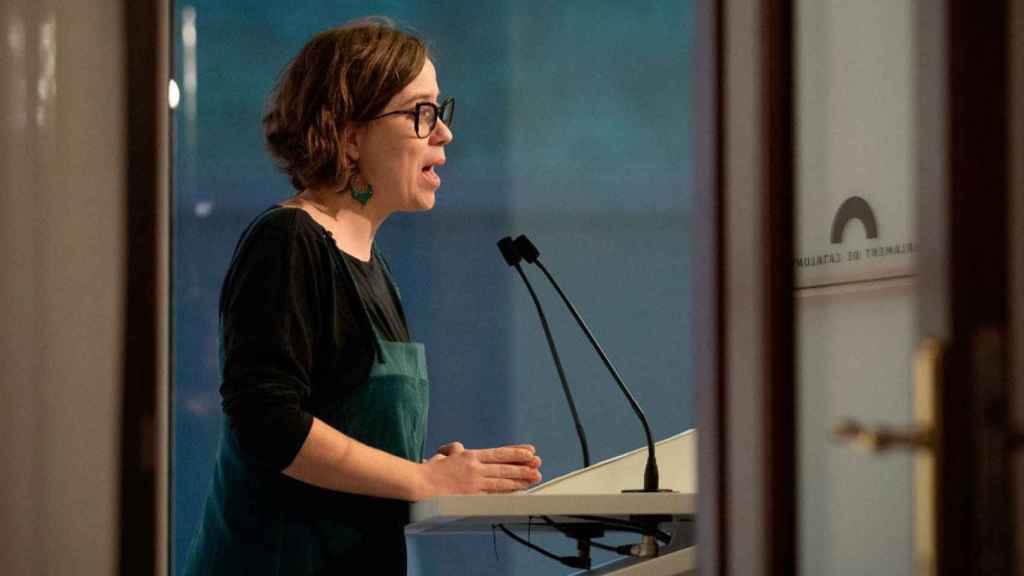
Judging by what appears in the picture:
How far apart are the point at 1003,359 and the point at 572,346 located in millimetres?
2895

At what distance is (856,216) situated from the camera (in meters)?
1.30

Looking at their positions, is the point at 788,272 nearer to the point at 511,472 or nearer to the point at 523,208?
the point at 511,472

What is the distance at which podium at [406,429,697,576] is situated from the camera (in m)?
1.53

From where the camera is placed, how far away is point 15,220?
169cm

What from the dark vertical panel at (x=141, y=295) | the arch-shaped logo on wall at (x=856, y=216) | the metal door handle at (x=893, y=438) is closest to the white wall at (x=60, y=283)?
the dark vertical panel at (x=141, y=295)

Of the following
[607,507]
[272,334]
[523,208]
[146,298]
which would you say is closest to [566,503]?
[607,507]

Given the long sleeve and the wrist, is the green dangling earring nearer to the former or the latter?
the long sleeve

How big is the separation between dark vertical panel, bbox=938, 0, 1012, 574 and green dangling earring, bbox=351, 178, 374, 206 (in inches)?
42.8

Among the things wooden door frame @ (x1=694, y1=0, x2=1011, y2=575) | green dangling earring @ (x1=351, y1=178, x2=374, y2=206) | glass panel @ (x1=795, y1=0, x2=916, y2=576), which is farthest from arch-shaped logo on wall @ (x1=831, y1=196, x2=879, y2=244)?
green dangling earring @ (x1=351, y1=178, x2=374, y2=206)

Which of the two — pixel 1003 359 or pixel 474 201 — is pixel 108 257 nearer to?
pixel 1003 359

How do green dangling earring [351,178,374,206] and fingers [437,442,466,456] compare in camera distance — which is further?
green dangling earring [351,178,374,206]

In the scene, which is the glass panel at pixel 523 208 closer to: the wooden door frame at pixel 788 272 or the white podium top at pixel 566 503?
the white podium top at pixel 566 503

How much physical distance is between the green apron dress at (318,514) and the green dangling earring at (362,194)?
0.48ft

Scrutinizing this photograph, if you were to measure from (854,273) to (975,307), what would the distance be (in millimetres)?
387
